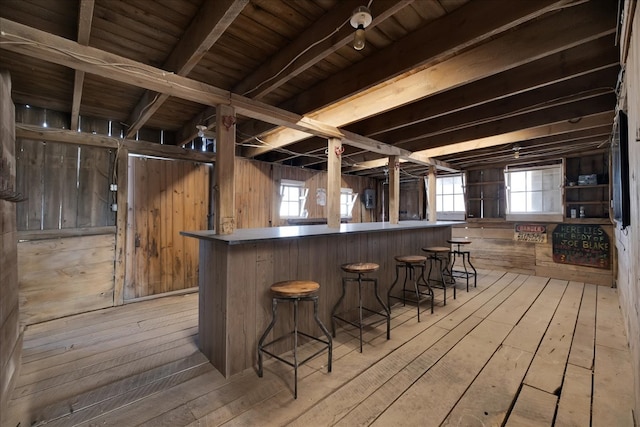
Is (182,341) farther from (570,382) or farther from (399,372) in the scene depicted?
(570,382)

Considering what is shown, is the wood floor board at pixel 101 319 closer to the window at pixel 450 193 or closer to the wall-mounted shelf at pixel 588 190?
the window at pixel 450 193

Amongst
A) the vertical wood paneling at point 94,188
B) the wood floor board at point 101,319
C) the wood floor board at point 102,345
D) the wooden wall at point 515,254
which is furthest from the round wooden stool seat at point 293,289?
the wooden wall at point 515,254

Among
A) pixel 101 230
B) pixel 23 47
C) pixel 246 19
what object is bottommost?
pixel 101 230

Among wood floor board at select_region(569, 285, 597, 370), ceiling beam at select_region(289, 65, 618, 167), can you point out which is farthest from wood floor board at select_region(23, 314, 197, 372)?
wood floor board at select_region(569, 285, 597, 370)

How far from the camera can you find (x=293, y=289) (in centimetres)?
192

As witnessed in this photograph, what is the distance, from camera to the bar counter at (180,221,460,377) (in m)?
1.95

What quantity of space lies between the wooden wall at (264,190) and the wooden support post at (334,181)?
2025mm

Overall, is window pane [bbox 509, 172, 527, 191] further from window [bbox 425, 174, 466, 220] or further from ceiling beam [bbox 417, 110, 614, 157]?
ceiling beam [bbox 417, 110, 614, 157]

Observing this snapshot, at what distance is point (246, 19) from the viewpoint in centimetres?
172

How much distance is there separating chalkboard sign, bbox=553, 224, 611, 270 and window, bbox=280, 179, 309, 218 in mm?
4743

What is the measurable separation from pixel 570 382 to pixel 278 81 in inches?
119

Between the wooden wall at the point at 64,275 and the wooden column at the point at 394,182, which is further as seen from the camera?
the wooden column at the point at 394,182

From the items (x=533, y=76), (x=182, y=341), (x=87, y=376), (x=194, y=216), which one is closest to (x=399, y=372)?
(x=182, y=341)

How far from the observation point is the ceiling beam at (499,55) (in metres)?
1.67
